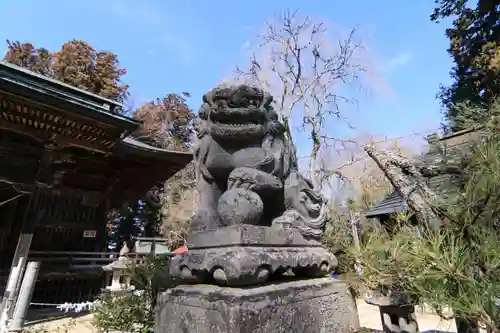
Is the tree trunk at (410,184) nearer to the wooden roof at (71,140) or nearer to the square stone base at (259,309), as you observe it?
the square stone base at (259,309)

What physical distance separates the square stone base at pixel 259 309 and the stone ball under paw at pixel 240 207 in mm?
469

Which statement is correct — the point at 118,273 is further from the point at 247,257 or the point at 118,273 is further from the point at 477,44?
the point at 477,44

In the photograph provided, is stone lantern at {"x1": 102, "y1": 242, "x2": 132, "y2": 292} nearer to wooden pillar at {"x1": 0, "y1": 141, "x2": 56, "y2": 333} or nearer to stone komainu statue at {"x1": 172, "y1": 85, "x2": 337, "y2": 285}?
wooden pillar at {"x1": 0, "y1": 141, "x2": 56, "y2": 333}

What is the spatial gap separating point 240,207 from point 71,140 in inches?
202

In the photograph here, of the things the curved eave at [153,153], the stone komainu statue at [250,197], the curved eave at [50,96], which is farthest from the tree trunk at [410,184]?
the curved eave at [153,153]

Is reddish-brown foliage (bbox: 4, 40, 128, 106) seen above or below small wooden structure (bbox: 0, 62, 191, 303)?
above

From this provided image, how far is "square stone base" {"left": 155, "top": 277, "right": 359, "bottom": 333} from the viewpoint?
A: 6.10ft

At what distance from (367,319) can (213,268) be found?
6.22 meters

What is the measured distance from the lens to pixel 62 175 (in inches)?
258

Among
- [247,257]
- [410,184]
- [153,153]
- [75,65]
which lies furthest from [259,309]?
[75,65]

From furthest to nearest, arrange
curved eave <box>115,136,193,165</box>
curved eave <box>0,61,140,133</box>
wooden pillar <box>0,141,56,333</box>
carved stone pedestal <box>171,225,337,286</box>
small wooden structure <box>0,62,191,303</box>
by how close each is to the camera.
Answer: curved eave <box>115,136,193,165</box> → small wooden structure <box>0,62,191,303</box> → wooden pillar <box>0,141,56,333</box> → curved eave <box>0,61,140,133</box> → carved stone pedestal <box>171,225,337,286</box>

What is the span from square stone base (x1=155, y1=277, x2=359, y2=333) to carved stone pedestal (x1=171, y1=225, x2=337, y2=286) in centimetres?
8

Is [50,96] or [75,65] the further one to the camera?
[75,65]

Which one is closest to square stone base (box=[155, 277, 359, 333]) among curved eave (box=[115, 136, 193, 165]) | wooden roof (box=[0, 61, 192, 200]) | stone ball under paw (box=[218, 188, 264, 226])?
stone ball under paw (box=[218, 188, 264, 226])
